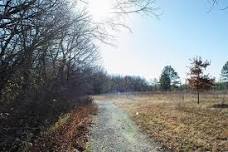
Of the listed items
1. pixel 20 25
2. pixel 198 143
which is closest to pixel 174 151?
pixel 198 143

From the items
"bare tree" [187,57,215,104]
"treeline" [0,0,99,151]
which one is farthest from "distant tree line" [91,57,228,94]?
"treeline" [0,0,99,151]

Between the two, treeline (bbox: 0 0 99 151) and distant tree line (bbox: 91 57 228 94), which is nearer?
treeline (bbox: 0 0 99 151)

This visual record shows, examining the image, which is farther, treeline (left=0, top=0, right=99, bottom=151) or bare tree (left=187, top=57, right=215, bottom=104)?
bare tree (left=187, top=57, right=215, bottom=104)

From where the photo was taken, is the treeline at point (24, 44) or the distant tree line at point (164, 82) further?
the distant tree line at point (164, 82)

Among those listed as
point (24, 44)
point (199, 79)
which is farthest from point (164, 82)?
point (24, 44)

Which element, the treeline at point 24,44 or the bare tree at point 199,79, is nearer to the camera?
the treeline at point 24,44

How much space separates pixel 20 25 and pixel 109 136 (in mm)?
14015

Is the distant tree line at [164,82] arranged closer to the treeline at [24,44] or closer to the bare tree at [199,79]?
the bare tree at [199,79]

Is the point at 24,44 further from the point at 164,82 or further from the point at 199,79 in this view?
the point at 164,82

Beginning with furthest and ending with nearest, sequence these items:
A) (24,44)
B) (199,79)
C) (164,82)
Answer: (164,82)
(199,79)
(24,44)

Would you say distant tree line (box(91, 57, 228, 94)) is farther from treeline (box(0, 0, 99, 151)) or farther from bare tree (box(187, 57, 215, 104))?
treeline (box(0, 0, 99, 151))

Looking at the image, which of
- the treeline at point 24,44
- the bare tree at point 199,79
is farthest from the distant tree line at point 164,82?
the treeline at point 24,44

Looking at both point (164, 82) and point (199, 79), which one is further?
point (164, 82)

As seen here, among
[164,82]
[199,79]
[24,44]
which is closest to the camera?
[24,44]
